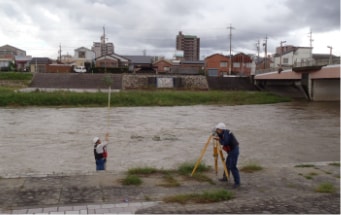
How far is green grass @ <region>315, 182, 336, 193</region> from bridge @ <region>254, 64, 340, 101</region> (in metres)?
28.8

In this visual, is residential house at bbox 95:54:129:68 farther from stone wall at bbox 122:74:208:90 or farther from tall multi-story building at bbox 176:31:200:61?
tall multi-story building at bbox 176:31:200:61

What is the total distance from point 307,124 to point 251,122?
3.55 meters

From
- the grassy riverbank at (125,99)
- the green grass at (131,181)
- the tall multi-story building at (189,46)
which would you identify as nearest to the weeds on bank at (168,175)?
the green grass at (131,181)

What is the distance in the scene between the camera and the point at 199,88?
53.0 m

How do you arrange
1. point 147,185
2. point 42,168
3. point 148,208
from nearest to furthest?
point 148,208, point 147,185, point 42,168

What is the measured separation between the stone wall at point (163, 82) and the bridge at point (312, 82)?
351 inches

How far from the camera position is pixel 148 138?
19.0 metres

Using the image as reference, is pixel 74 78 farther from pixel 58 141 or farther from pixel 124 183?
pixel 124 183

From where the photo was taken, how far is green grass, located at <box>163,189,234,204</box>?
21.7 ft

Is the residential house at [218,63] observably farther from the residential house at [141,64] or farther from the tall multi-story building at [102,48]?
the tall multi-story building at [102,48]

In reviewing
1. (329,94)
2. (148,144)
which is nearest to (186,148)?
→ (148,144)

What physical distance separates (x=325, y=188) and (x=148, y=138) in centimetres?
1223

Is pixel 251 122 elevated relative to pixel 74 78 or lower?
lower

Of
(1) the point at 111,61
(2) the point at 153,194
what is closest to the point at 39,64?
(1) the point at 111,61
